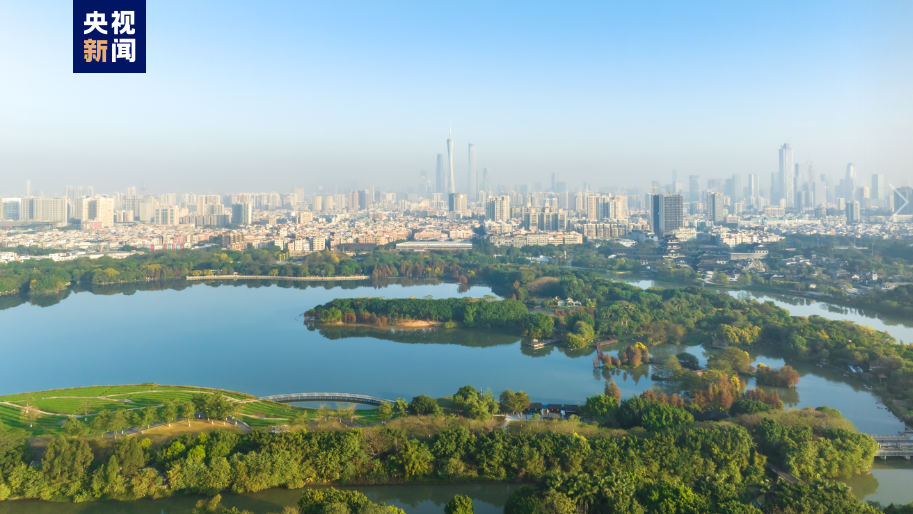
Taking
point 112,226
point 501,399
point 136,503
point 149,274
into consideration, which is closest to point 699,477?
point 501,399

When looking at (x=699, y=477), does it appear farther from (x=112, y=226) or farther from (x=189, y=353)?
(x=112, y=226)

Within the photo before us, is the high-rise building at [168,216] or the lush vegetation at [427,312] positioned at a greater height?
the high-rise building at [168,216]

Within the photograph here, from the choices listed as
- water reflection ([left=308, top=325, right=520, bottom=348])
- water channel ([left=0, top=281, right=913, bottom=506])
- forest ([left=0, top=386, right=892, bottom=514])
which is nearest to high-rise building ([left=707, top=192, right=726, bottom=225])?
water channel ([left=0, top=281, right=913, bottom=506])

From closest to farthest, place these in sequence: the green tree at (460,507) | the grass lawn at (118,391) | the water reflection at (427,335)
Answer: the green tree at (460,507)
the grass lawn at (118,391)
the water reflection at (427,335)

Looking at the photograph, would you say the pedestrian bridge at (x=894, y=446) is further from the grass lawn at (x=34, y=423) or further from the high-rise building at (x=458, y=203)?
the high-rise building at (x=458, y=203)

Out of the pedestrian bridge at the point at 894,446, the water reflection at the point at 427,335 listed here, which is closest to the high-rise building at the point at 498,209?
the water reflection at the point at 427,335

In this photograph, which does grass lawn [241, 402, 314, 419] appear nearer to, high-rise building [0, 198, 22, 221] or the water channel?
the water channel
